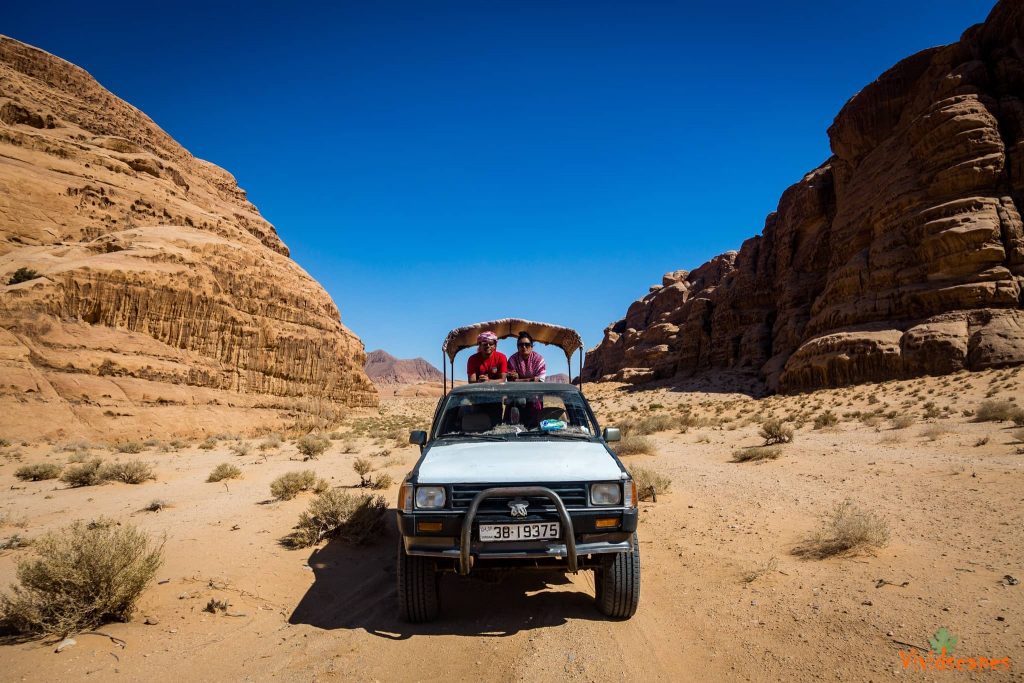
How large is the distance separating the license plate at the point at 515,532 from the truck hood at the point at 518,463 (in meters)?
0.33

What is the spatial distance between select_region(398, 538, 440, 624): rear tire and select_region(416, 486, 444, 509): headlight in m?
0.44

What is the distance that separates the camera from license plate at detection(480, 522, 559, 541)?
3.82 meters

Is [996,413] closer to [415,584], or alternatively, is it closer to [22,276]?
[415,584]

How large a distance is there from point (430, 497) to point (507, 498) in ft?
2.00

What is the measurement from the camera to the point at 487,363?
8297mm

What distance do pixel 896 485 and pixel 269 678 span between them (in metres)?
8.55

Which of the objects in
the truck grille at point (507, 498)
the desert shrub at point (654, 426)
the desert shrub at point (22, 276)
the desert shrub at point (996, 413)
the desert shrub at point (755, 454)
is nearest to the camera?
the truck grille at point (507, 498)

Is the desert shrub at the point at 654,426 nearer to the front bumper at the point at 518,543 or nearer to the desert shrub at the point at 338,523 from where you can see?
the desert shrub at the point at 338,523

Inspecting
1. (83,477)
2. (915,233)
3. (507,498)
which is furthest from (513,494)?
(915,233)

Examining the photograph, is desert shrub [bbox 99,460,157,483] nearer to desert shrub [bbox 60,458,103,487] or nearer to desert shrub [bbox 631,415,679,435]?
desert shrub [bbox 60,458,103,487]

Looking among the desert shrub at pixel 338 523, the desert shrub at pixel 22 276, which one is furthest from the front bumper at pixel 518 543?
the desert shrub at pixel 22 276

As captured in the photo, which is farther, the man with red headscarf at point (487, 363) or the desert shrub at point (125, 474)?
the desert shrub at point (125, 474)

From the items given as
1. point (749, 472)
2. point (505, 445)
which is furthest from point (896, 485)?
point (505, 445)

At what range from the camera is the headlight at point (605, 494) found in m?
3.98
